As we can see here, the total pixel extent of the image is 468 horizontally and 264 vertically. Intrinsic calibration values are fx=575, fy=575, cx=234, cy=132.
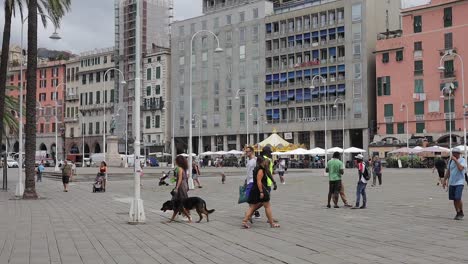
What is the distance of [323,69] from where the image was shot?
79.9m

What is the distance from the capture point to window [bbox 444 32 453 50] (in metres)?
67.8

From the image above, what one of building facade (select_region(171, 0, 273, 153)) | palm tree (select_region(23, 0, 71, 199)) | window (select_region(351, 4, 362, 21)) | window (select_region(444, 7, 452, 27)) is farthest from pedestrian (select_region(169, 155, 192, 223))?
building facade (select_region(171, 0, 273, 153))

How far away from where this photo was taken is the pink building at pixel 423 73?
2643 inches

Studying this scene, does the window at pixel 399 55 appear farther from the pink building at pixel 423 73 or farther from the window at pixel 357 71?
the window at pixel 357 71

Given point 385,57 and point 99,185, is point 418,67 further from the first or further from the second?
point 99,185

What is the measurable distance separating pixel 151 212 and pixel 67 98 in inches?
4105

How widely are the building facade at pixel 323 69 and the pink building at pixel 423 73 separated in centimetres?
315

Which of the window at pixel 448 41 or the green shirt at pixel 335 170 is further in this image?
the window at pixel 448 41

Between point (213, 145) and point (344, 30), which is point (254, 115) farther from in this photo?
point (344, 30)

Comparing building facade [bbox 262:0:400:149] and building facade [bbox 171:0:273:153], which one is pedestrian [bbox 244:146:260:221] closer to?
building facade [bbox 262:0:400:149]

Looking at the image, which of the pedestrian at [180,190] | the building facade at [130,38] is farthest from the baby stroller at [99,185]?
the building facade at [130,38]

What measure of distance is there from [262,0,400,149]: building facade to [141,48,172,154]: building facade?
21403mm

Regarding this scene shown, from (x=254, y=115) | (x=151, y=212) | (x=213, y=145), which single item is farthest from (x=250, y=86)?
(x=151, y=212)

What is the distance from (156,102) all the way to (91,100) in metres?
16.8
